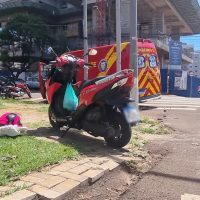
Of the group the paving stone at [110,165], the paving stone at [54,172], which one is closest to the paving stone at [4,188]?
the paving stone at [54,172]

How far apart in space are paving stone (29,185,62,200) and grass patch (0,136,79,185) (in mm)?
339

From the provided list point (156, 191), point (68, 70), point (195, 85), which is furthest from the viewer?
point (195, 85)

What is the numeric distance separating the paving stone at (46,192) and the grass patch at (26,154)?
339 mm

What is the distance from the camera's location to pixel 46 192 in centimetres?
408

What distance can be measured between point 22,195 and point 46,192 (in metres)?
0.26

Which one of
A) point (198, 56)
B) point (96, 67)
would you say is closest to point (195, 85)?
point (96, 67)

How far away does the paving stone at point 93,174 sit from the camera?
15.4ft

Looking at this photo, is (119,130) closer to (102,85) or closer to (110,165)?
(102,85)

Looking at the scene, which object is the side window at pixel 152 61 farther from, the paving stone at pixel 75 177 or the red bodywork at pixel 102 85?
the paving stone at pixel 75 177

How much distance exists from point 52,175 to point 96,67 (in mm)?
10927

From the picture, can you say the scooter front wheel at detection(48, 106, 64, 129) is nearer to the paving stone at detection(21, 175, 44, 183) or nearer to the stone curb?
the stone curb

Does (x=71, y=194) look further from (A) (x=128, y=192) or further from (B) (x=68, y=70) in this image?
(B) (x=68, y=70)

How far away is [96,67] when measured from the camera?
15.4m

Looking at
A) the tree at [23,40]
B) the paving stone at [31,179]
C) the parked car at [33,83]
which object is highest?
the tree at [23,40]
